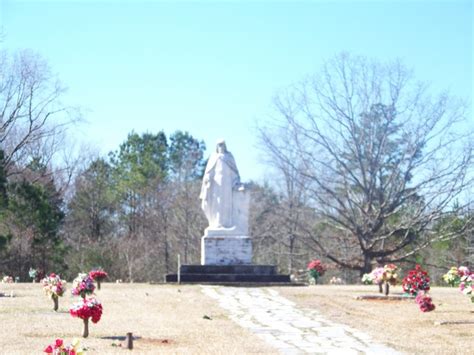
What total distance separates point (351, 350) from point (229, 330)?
107 inches

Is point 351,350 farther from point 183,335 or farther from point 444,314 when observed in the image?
point 444,314

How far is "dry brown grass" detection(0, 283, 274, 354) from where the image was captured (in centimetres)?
1217

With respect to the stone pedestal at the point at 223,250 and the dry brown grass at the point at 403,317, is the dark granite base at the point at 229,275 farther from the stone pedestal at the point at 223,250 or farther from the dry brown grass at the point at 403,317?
the dry brown grass at the point at 403,317

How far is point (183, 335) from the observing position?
1366 centimetres

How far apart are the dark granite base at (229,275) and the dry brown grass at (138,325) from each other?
3313 mm

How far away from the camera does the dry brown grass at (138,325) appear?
479 inches

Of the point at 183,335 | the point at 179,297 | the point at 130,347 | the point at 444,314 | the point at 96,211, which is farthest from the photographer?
the point at 96,211

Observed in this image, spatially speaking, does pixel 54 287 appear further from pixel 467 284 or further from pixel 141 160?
pixel 141 160

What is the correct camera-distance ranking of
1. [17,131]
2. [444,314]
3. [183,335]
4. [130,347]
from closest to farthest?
1. [130,347]
2. [183,335]
3. [444,314]
4. [17,131]

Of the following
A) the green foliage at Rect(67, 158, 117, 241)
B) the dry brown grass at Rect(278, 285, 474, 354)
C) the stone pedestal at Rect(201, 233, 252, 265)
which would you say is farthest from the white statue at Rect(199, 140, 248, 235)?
the green foliage at Rect(67, 158, 117, 241)

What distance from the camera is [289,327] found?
14.8m

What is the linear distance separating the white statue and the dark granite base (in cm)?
119

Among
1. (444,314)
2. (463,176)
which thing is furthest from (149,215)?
(444,314)

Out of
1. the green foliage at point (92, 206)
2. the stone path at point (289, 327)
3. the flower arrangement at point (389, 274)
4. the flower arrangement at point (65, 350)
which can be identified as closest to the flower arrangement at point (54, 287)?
the stone path at point (289, 327)
